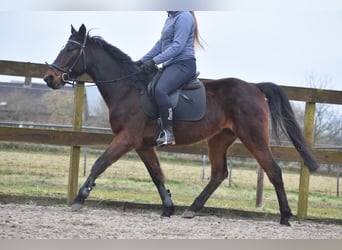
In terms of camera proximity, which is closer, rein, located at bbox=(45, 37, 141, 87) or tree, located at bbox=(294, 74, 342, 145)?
rein, located at bbox=(45, 37, 141, 87)

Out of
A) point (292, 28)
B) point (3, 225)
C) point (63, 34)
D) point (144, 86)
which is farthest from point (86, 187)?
point (292, 28)

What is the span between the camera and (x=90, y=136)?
5137 mm

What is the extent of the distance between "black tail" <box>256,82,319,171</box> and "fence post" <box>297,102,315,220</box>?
1.25ft

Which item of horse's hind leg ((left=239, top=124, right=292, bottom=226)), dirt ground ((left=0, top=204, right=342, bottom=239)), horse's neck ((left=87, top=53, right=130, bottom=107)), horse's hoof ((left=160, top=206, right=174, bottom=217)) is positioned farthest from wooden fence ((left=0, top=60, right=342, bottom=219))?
horse's hoof ((left=160, top=206, right=174, bottom=217))

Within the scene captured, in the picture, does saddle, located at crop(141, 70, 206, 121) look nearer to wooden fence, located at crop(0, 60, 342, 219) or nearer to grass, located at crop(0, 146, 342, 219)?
wooden fence, located at crop(0, 60, 342, 219)

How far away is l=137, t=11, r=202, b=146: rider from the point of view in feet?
14.9

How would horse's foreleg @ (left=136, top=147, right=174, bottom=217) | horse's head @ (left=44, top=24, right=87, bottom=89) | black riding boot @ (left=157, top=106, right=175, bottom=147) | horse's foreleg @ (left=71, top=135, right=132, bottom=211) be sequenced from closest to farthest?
horse's foreleg @ (left=71, top=135, right=132, bottom=211)
horse's head @ (left=44, top=24, right=87, bottom=89)
black riding boot @ (left=157, top=106, right=175, bottom=147)
horse's foreleg @ (left=136, top=147, right=174, bottom=217)

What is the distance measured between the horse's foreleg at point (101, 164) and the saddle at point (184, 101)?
377 mm

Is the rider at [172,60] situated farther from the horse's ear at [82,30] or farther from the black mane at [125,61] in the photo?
the horse's ear at [82,30]

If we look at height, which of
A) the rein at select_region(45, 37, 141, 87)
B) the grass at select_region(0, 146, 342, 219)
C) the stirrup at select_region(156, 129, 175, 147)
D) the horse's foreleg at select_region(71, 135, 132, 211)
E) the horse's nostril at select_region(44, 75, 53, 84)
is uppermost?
the rein at select_region(45, 37, 141, 87)

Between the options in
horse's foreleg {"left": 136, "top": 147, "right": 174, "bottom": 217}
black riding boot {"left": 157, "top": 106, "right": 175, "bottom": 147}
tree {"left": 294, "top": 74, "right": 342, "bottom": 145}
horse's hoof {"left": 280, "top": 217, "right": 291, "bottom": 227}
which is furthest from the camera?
tree {"left": 294, "top": 74, "right": 342, "bottom": 145}

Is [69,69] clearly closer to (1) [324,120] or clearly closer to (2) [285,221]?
(2) [285,221]

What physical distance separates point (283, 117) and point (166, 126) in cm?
112

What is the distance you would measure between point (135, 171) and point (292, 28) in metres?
3.15
